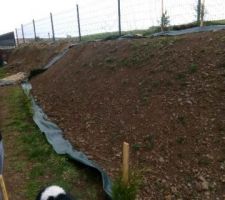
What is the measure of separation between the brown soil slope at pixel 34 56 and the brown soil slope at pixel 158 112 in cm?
665

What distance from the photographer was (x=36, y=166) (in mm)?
5426

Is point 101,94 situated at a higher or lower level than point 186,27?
lower

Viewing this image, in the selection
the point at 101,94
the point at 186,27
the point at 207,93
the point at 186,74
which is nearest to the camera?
the point at 207,93

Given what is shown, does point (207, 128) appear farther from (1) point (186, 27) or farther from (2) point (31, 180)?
(1) point (186, 27)

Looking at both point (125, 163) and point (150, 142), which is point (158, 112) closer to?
point (150, 142)

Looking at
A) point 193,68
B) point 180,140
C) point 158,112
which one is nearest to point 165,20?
point 193,68

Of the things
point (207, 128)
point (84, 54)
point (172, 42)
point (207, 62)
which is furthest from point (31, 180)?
point (84, 54)

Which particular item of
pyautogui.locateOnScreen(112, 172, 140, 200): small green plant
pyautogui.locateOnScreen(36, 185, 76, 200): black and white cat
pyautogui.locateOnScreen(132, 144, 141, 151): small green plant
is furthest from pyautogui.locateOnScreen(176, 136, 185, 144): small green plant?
pyautogui.locateOnScreen(36, 185, 76, 200): black and white cat

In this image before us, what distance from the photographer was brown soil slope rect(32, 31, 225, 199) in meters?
4.43

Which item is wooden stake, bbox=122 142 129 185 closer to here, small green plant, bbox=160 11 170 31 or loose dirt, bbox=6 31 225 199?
loose dirt, bbox=6 31 225 199

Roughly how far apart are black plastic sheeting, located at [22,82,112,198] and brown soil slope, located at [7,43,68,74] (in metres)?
6.88

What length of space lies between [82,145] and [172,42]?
10.4ft

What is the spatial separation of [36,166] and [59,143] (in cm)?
72

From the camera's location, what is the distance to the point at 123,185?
135 inches
